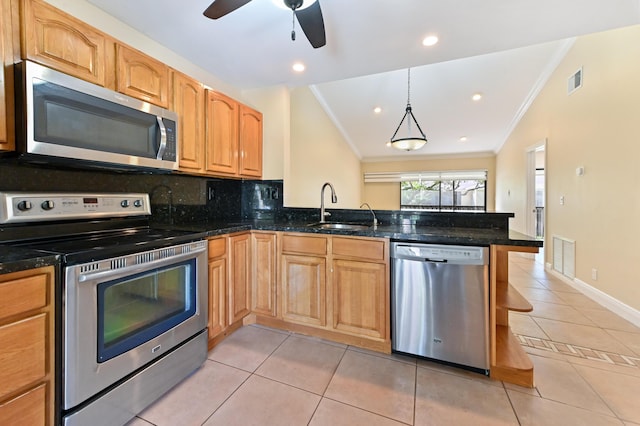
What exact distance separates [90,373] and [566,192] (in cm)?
514

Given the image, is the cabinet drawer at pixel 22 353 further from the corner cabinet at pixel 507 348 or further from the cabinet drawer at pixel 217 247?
the corner cabinet at pixel 507 348

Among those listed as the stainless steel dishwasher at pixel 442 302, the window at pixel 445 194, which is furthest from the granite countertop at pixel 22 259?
the window at pixel 445 194

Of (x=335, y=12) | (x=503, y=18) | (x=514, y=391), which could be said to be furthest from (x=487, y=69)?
(x=514, y=391)

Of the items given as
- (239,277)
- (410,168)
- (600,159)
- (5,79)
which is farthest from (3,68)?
(410,168)

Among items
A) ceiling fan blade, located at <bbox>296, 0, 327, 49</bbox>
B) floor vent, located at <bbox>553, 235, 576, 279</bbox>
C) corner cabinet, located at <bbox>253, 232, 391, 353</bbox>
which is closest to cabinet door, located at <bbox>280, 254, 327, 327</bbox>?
corner cabinet, located at <bbox>253, 232, 391, 353</bbox>

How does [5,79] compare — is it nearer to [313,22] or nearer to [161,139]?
[161,139]

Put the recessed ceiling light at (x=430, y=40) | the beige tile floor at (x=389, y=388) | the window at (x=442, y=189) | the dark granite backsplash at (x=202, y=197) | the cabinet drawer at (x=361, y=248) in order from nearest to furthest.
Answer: the beige tile floor at (x=389, y=388) → the dark granite backsplash at (x=202, y=197) → the cabinet drawer at (x=361, y=248) → the recessed ceiling light at (x=430, y=40) → the window at (x=442, y=189)

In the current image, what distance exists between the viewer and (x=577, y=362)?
1.83 metres

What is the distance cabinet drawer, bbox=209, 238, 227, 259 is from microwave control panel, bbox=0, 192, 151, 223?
0.53 metres

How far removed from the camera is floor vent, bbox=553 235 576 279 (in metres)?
3.46

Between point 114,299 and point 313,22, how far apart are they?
6.05 feet

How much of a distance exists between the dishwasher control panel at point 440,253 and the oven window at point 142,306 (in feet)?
4.62

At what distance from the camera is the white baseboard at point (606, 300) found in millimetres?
2432

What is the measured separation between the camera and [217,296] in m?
2.01
